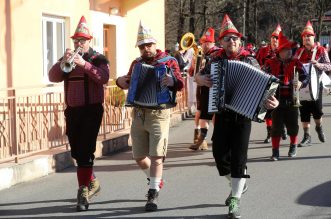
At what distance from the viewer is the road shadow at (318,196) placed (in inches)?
273

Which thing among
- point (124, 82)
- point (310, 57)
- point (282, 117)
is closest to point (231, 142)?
point (124, 82)

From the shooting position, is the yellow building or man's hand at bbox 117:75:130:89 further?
the yellow building

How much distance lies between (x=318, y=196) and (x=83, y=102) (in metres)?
3.01

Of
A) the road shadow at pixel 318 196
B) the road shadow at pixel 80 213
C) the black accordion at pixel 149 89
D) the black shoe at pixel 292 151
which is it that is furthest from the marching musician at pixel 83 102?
the black shoe at pixel 292 151

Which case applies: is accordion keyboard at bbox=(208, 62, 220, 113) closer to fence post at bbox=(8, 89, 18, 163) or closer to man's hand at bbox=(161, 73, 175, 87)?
man's hand at bbox=(161, 73, 175, 87)

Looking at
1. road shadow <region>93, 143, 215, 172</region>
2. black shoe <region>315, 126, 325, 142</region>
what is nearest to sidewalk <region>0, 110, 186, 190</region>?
road shadow <region>93, 143, 215, 172</region>

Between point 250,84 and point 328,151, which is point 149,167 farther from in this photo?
point 328,151

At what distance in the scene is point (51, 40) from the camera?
40.3 feet

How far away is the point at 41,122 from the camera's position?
29.7ft

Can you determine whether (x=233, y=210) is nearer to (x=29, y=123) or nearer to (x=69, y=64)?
(x=69, y=64)

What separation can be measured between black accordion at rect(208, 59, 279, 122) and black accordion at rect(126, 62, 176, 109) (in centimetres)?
56

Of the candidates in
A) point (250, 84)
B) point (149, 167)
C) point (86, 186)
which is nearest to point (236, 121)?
point (250, 84)

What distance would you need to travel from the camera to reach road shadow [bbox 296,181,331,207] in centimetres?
692

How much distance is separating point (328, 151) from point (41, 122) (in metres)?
4.90
